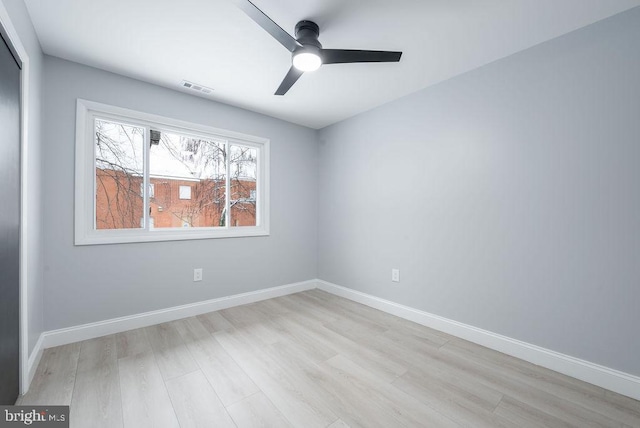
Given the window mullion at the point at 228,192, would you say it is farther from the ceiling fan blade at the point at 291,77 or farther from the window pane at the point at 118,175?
the ceiling fan blade at the point at 291,77

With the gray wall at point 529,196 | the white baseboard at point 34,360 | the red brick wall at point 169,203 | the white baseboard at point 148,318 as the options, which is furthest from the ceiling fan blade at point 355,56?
the white baseboard at point 34,360

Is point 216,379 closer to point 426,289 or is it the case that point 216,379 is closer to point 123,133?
point 426,289

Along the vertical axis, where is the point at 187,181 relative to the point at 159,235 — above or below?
above

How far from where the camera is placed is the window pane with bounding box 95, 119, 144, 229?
2373mm

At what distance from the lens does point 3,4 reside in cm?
123

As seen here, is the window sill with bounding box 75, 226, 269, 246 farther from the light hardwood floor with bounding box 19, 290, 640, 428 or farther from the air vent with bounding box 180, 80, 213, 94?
the air vent with bounding box 180, 80, 213, 94

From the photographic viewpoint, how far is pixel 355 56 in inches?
67.2

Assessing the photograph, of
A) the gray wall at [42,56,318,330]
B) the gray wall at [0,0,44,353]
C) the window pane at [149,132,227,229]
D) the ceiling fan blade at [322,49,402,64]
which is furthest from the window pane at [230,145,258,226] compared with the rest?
the ceiling fan blade at [322,49,402,64]

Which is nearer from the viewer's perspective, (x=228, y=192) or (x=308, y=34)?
(x=308, y=34)

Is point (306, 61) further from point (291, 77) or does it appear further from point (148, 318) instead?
point (148, 318)

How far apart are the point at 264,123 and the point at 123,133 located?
4.98 ft

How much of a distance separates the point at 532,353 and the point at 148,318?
3297mm

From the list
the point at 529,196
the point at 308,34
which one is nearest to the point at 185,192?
the point at 308,34

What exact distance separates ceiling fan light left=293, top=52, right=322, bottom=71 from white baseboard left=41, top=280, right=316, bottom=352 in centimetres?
Result: 252
